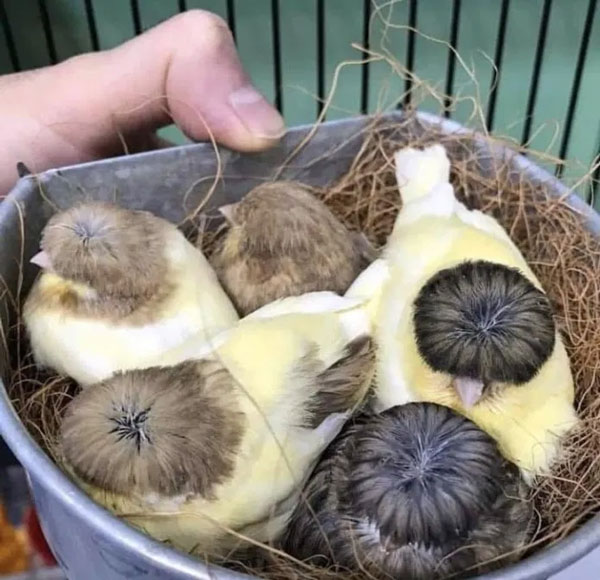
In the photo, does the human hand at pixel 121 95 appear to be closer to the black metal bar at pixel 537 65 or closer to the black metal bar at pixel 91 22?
the black metal bar at pixel 91 22

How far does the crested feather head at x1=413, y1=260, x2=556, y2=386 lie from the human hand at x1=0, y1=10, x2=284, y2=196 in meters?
0.25

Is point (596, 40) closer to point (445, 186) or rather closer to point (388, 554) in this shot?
point (445, 186)

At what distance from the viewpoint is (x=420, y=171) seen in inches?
26.9

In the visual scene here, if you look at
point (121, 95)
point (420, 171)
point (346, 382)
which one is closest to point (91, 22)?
point (121, 95)

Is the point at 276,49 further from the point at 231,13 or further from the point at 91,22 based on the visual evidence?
the point at 91,22

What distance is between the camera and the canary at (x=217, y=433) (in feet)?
1.57

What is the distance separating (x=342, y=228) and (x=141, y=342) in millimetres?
149

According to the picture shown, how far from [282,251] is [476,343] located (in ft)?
0.48

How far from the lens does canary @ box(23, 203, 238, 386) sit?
58 cm

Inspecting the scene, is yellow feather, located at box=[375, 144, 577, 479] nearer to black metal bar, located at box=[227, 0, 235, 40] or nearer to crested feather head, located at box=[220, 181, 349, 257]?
crested feather head, located at box=[220, 181, 349, 257]

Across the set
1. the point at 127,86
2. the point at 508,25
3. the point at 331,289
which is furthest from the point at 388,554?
the point at 508,25

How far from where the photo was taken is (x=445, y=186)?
66 cm

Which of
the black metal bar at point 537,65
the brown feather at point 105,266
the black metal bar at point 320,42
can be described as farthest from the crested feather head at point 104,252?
the black metal bar at point 537,65

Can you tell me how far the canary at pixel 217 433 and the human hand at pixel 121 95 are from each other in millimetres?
238
